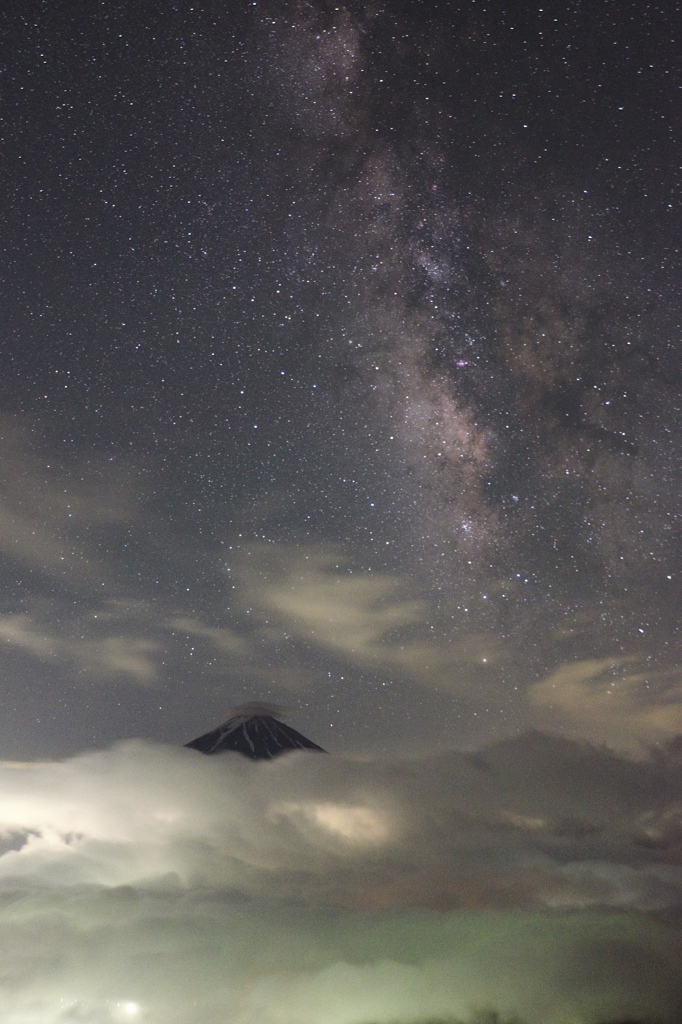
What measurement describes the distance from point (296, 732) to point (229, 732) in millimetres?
20721

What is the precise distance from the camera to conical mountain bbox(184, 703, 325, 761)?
182625mm

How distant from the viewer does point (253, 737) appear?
18338 cm

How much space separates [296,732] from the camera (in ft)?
627

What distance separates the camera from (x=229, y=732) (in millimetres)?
185750

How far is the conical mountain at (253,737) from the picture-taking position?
599 ft
